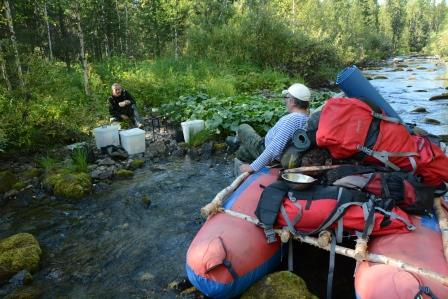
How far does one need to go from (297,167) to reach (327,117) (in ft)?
2.00

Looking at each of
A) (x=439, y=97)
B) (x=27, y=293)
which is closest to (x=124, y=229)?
(x=27, y=293)

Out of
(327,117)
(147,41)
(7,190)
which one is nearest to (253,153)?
(327,117)

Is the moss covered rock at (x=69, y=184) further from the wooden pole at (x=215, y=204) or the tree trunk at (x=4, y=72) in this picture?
the tree trunk at (x=4, y=72)

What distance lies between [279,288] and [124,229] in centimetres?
255

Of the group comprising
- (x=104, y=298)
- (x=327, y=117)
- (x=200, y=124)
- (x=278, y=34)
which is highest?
(x=278, y=34)

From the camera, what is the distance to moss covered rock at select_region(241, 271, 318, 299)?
2943 millimetres

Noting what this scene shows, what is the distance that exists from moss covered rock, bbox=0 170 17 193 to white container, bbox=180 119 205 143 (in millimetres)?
3329

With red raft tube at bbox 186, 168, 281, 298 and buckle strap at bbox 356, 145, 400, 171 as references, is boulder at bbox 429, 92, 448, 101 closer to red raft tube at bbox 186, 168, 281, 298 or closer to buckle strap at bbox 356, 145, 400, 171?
buckle strap at bbox 356, 145, 400, 171

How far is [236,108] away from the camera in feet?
28.0

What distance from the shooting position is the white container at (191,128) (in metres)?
8.04

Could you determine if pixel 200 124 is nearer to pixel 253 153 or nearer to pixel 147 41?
pixel 253 153


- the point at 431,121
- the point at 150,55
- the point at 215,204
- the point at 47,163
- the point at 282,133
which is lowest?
the point at 431,121

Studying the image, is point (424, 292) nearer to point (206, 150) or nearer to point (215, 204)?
point (215, 204)

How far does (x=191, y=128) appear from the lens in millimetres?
8078
